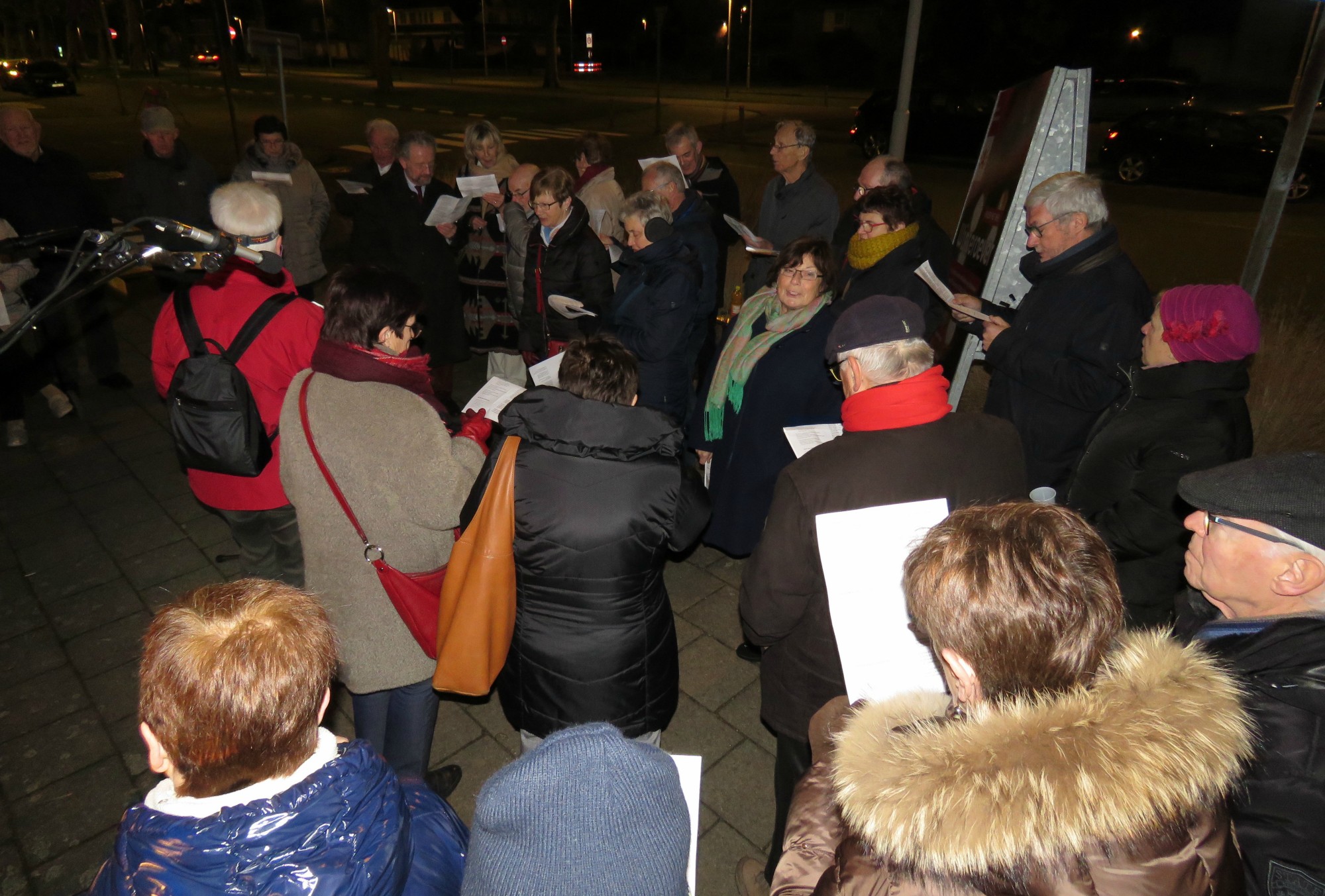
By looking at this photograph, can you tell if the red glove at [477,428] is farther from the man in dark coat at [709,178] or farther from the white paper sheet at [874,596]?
the man in dark coat at [709,178]

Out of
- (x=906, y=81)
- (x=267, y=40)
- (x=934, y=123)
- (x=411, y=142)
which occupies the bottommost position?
(x=411, y=142)

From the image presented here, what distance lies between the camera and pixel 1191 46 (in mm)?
30500

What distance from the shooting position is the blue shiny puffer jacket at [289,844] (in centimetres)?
117

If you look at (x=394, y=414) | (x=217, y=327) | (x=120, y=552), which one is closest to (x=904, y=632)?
(x=394, y=414)

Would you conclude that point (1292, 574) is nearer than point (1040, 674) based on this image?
No

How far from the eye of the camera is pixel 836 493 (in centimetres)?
208

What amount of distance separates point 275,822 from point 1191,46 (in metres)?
39.9

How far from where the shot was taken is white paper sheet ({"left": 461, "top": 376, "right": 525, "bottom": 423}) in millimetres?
2930

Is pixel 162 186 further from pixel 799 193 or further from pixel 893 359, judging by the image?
pixel 893 359

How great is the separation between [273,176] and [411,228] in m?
1.35

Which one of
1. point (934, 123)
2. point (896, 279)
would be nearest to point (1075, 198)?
point (896, 279)

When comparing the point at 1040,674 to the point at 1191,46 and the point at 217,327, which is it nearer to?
the point at 217,327

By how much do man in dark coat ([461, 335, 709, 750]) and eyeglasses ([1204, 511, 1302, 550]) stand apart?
1.27 metres

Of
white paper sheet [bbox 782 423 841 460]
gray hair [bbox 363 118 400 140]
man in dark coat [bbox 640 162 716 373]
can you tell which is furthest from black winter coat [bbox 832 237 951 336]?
gray hair [bbox 363 118 400 140]
